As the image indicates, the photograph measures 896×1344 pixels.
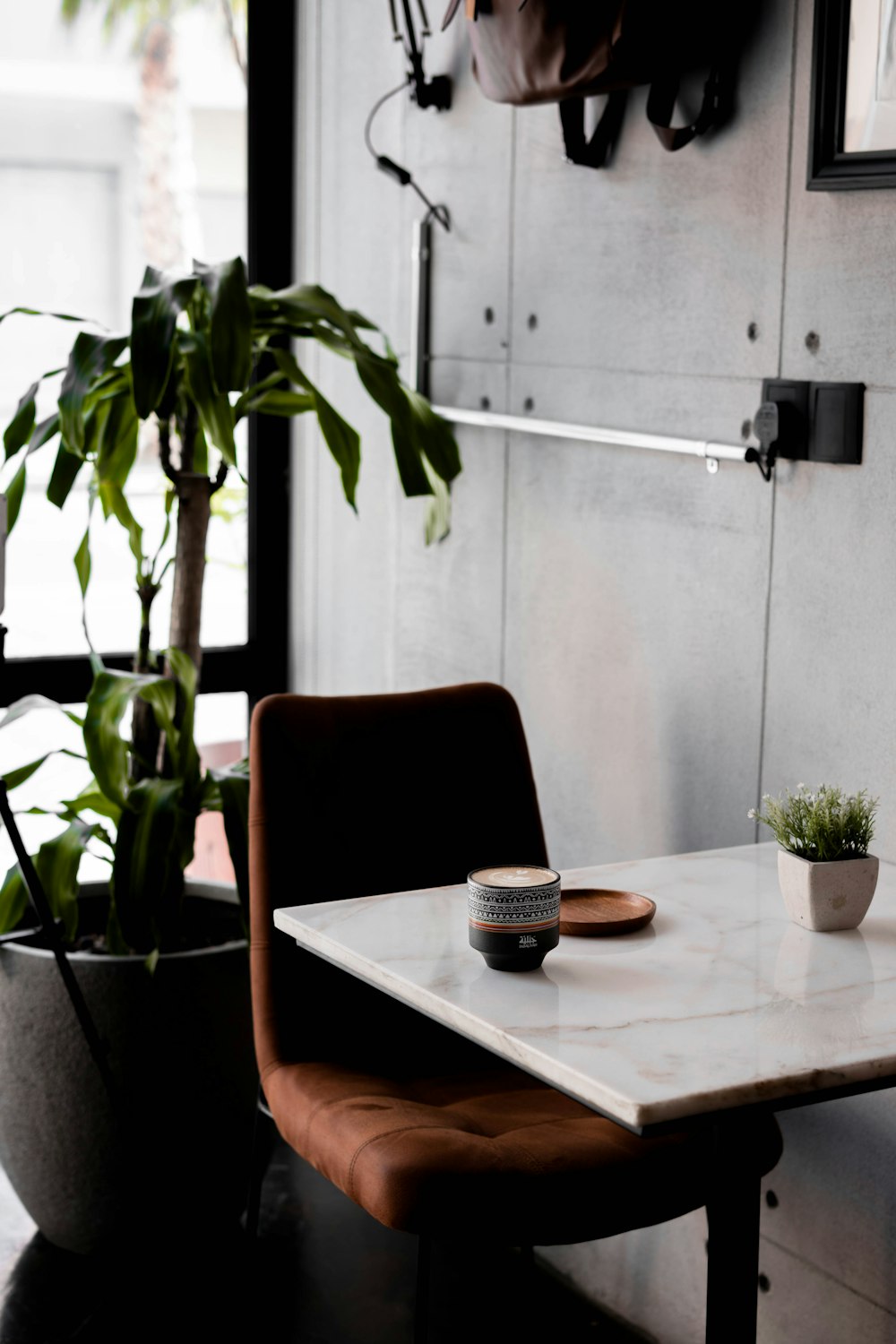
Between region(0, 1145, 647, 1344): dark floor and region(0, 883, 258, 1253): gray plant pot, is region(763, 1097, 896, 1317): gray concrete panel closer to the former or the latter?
region(0, 1145, 647, 1344): dark floor

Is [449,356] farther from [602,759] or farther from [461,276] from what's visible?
[602,759]

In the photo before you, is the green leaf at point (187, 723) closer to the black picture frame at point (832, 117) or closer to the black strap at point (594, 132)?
the black strap at point (594, 132)

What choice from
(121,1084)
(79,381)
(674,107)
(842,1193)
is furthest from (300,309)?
(842,1193)

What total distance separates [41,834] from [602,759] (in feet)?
4.46

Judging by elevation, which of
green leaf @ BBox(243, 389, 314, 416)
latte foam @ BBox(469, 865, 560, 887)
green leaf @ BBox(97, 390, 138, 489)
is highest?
green leaf @ BBox(243, 389, 314, 416)

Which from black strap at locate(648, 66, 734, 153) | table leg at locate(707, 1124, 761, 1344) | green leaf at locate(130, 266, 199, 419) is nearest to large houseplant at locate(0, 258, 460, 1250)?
green leaf at locate(130, 266, 199, 419)

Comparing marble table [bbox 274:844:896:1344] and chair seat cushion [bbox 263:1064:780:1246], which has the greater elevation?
marble table [bbox 274:844:896:1344]

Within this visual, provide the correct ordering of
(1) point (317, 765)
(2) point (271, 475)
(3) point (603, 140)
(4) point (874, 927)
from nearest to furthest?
(4) point (874, 927) → (1) point (317, 765) → (3) point (603, 140) → (2) point (271, 475)

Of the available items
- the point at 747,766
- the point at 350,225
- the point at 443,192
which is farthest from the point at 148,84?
the point at 747,766

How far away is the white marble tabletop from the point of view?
4.59ft

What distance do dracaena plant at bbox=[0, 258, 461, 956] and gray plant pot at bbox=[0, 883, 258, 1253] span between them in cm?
9

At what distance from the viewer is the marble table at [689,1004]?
1396 mm

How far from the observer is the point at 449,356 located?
9.86ft

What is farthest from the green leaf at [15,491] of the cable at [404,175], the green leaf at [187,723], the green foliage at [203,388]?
the cable at [404,175]
